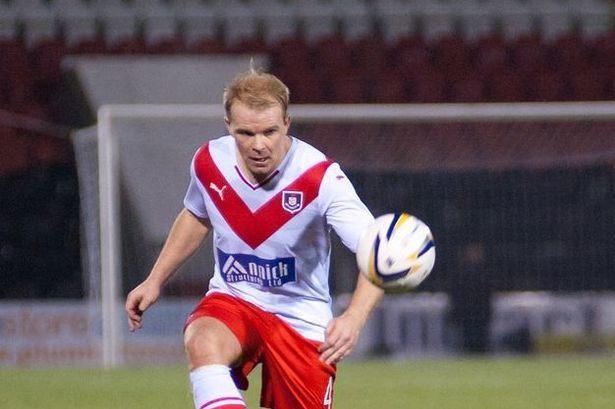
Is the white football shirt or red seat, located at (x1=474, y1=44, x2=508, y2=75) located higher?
red seat, located at (x1=474, y1=44, x2=508, y2=75)

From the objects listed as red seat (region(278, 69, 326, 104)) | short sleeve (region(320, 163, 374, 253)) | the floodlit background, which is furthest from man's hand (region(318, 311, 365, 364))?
red seat (region(278, 69, 326, 104))

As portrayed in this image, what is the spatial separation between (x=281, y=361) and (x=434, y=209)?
23.4ft

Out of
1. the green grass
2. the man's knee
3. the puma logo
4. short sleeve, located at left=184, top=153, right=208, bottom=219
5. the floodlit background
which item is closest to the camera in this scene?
the man's knee

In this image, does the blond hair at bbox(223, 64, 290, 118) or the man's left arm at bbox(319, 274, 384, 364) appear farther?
the blond hair at bbox(223, 64, 290, 118)

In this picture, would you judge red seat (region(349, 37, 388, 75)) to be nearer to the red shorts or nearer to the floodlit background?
the floodlit background

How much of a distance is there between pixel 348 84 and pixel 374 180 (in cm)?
434

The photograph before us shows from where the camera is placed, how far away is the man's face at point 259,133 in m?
4.55

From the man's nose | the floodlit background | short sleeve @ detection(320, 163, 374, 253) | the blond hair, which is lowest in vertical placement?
the floodlit background

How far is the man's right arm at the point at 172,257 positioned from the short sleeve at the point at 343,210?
0.57m

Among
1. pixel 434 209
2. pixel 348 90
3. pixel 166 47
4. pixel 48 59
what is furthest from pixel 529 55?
pixel 48 59

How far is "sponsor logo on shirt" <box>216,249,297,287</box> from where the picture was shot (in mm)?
4945

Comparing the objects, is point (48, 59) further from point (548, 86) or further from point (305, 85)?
point (548, 86)

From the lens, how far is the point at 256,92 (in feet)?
15.0

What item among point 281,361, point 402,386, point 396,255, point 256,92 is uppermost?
point 256,92
